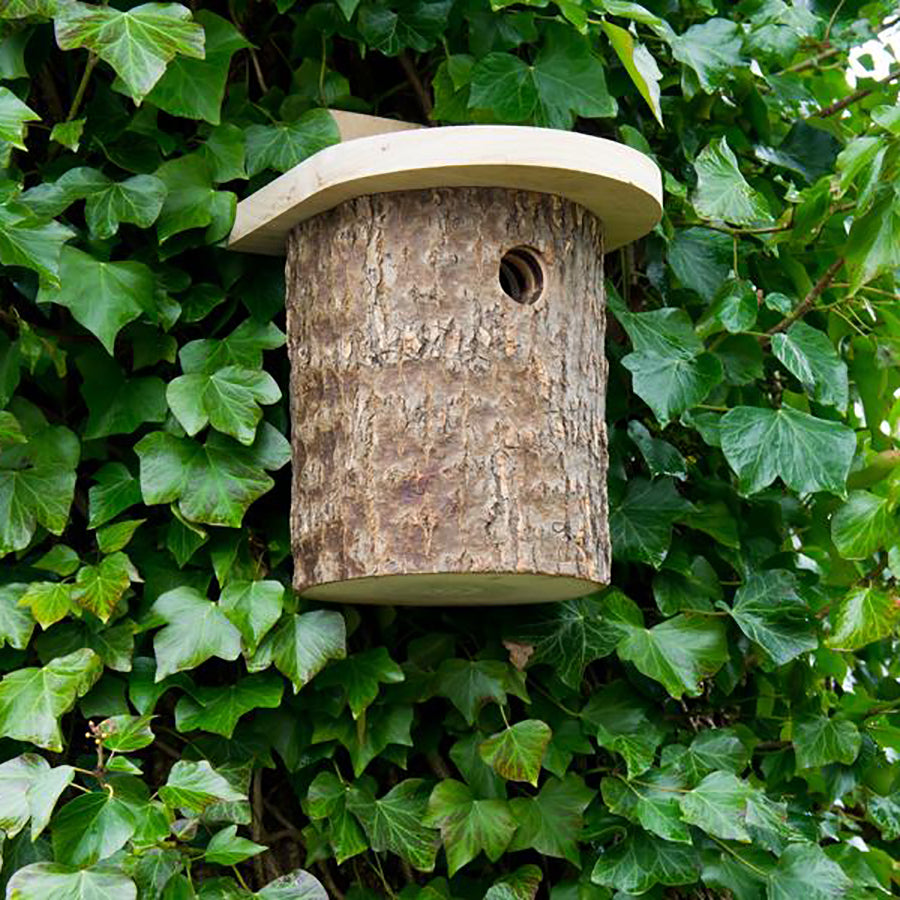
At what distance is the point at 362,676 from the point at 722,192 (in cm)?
70

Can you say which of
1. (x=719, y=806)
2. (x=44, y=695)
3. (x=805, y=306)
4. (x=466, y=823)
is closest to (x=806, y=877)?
(x=719, y=806)

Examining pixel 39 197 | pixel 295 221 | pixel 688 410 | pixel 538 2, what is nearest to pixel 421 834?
pixel 688 410

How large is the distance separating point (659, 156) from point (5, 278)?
0.84 meters

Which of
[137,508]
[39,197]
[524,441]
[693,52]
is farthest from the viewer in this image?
[693,52]

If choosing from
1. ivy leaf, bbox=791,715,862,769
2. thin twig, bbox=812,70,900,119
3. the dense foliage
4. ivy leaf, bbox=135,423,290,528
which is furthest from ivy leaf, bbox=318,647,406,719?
thin twig, bbox=812,70,900,119

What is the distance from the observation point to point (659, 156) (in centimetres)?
197

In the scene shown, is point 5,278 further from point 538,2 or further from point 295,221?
point 538,2

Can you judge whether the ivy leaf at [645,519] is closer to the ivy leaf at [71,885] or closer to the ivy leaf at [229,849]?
the ivy leaf at [229,849]

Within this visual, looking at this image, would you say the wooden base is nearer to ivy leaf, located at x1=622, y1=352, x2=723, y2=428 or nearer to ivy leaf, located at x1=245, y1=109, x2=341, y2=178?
ivy leaf, located at x1=622, y1=352, x2=723, y2=428

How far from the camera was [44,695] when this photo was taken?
1551 millimetres

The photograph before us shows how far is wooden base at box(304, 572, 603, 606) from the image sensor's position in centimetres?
150

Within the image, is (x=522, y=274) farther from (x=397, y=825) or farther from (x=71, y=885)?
(x=71, y=885)

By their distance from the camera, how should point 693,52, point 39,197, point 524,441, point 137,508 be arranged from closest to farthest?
1. point 524,441
2. point 39,197
3. point 137,508
4. point 693,52

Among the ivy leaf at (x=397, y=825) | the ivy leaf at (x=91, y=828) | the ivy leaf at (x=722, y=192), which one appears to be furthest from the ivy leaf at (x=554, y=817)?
the ivy leaf at (x=722, y=192)
